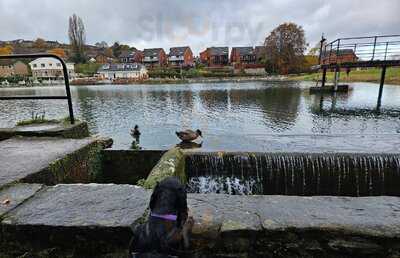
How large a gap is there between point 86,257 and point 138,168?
461cm

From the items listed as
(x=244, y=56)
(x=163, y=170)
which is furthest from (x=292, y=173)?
(x=244, y=56)

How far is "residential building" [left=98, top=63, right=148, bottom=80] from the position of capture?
314 ft

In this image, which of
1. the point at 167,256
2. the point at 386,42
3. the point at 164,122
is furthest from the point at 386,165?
the point at 386,42

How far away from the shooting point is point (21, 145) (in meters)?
4.90

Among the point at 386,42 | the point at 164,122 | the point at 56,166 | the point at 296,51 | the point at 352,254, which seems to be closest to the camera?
the point at 352,254

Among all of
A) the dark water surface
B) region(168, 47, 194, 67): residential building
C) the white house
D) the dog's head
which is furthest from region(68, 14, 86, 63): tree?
the dog's head

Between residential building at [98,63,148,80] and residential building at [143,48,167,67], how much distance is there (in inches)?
776

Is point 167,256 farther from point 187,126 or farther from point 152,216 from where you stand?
point 187,126

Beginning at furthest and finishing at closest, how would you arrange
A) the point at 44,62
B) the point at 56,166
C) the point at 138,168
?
1. the point at 44,62
2. the point at 138,168
3. the point at 56,166

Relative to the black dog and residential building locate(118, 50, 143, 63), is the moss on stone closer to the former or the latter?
the black dog

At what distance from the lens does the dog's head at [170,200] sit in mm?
2004

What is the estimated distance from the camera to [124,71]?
9838cm

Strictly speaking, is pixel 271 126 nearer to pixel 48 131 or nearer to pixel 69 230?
pixel 48 131

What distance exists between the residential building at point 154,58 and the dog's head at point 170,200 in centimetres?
12023
